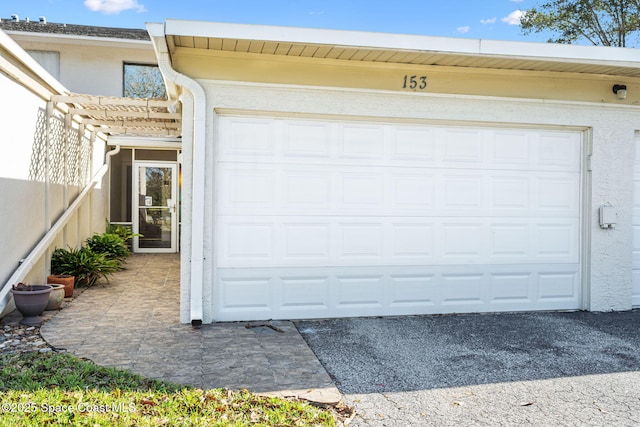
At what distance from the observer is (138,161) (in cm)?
1331

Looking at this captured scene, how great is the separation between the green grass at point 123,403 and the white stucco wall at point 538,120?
1936mm

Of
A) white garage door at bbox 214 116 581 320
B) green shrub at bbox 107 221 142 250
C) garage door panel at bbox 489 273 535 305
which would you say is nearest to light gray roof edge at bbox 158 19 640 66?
white garage door at bbox 214 116 581 320

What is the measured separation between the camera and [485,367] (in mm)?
4422

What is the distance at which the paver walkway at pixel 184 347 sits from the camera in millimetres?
4012

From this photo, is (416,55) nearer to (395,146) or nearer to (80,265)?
(395,146)

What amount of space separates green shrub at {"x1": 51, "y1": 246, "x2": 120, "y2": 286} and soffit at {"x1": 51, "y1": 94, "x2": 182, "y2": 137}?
2.24 m

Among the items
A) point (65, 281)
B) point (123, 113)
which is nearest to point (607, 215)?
point (123, 113)

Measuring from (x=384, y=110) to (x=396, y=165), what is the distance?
0.67 metres

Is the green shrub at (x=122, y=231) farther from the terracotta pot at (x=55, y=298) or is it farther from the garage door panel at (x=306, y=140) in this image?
the garage door panel at (x=306, y=140)

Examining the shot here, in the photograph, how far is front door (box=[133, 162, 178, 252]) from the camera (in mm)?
13281

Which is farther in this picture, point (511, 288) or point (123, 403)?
point (511, 288)

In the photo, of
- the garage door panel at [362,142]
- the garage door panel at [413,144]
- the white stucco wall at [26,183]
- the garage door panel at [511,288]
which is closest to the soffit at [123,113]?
the white stucco wall at [26,183]

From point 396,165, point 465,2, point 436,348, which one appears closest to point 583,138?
point 396,165

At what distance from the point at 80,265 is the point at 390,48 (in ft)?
18.7
